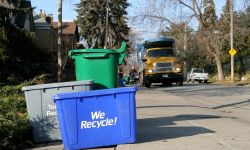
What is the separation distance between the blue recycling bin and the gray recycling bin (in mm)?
1010

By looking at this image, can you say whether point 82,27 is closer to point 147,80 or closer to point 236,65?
point 236,65

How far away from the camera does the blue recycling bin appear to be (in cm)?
836

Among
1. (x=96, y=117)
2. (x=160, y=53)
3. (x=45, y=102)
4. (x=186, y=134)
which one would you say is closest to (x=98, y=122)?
(x=96, y=117)

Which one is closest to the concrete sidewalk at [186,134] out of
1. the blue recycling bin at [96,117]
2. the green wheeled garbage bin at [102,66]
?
the blue recycling bin at [96,117]

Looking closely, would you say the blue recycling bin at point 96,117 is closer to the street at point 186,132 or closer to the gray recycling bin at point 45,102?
the street at point 186,132

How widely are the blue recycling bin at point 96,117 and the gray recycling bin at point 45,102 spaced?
1.01 m

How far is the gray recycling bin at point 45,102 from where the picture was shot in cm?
936

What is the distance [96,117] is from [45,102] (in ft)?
4.49

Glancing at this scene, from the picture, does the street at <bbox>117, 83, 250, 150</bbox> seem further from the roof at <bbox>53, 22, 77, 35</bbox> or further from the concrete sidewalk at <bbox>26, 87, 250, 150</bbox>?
the roof at <bbox>53, 22, 77, 35</bbox>

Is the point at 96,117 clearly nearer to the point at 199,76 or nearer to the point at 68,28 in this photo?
the point at 199,76

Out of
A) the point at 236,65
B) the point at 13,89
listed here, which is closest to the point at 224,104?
the point at 13,89

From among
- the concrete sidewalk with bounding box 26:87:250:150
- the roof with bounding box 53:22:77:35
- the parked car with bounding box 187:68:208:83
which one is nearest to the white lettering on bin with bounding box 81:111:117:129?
the concrete sidewalk with bounding box 26:87:250:150

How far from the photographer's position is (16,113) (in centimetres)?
1080

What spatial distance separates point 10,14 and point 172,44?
1679cm
